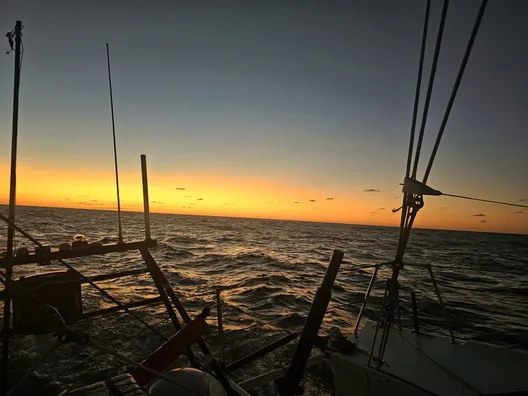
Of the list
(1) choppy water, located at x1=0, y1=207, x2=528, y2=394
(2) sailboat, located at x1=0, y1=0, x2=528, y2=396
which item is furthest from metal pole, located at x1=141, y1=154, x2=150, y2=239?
(1) choppy water, located at x1=0, y1=207, x2=528, y2=394

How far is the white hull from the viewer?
5.17 meters

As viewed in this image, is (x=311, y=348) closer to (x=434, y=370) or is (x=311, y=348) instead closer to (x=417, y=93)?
(x=434, y=370)

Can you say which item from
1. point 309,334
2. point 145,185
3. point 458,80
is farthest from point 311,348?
point 458,80

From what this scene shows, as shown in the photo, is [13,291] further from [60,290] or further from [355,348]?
[355,348]

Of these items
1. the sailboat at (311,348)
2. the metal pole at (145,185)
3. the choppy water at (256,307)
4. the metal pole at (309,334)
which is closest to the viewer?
the sailboat at (311,348)

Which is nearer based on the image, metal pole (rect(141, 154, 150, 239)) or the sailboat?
the sailboat

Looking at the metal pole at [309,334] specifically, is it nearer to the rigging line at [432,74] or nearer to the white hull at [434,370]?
the white hull at [434,370]

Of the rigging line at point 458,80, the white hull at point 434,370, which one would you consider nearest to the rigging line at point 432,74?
the rigging line at point 458,80

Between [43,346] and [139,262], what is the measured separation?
1667cm

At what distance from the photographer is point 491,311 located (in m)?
17.3

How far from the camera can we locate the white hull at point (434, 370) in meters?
5.17

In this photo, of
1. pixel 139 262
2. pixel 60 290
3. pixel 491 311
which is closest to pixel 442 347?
pixel 60 290

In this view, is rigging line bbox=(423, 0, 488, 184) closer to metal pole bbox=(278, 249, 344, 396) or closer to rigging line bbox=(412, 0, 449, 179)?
rigging line bbox=(412, 0, 449, 179)

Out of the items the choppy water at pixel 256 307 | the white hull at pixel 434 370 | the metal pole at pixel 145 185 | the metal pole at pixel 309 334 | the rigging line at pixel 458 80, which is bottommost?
the choppy water at pixel 256 307
